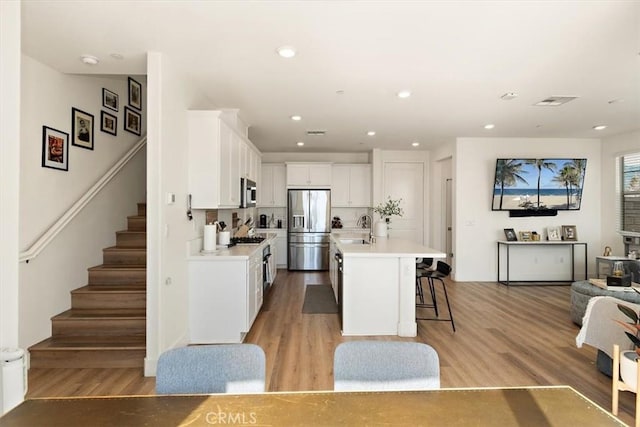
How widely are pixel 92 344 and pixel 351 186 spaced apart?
583 centimetres

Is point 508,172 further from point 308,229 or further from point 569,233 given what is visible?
point 308,229

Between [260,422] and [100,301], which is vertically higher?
[260,422]

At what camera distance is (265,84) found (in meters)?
3.57

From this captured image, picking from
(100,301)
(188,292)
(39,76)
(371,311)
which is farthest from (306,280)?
(39,76)

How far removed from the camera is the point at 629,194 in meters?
5.79

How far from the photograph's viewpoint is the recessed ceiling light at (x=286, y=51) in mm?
2738

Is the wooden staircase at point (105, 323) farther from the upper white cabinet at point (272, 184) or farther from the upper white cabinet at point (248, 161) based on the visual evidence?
the upper white cabinet at point (272, 184)

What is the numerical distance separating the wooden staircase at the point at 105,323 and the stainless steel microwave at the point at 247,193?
145cm

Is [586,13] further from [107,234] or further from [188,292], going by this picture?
[107,234]

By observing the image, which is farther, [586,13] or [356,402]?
[586,13]

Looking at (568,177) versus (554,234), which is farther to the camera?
(554,234)

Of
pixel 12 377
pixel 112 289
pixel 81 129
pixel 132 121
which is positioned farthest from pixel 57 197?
pixel 12 377

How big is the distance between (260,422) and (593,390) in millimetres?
2888

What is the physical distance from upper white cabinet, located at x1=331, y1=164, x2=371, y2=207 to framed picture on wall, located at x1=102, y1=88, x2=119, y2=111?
463 centimetres
